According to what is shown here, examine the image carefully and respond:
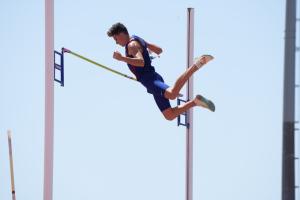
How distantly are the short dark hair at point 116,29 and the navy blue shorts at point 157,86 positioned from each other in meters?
0.80

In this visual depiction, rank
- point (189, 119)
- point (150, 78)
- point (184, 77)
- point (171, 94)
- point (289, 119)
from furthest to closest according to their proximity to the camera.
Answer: point (189, 119) → point (150, 78) → point (171, 94) → point (184, 77) → point (289, 119)

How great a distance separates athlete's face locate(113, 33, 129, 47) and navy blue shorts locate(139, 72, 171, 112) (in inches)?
24.3

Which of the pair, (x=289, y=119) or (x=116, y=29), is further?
(x=116, y=29)

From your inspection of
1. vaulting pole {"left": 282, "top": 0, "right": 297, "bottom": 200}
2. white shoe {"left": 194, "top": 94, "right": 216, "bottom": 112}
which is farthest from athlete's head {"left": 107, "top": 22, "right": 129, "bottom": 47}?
vaulting pole {"left": 282, "top": 0, "right": 297, "bottom": 200}

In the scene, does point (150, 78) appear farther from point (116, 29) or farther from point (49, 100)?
point (49, 100)

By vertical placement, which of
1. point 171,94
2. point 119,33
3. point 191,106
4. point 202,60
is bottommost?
point 191,106

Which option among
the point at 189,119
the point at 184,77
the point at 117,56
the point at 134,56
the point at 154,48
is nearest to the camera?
the point at 117,56

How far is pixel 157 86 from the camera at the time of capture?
9555mm

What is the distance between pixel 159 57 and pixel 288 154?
3.53 metres

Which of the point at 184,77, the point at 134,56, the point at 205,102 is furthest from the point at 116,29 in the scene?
the point at 205,102

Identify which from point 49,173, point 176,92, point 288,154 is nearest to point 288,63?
point 288,154

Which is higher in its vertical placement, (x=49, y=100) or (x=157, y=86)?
(x=157, y=86)

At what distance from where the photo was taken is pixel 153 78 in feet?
31.8

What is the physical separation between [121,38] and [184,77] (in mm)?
1165
